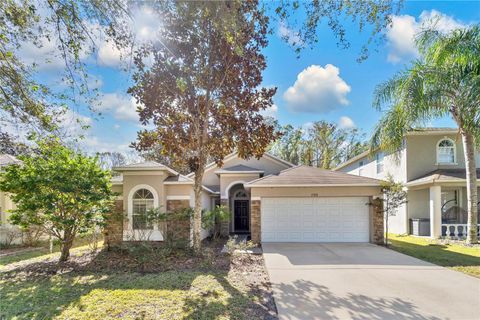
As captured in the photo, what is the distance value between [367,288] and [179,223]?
8.21 meters

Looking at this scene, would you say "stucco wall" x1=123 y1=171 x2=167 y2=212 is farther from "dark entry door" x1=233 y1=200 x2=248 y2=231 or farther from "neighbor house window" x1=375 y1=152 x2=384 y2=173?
"neighbor house window" x1=375 y1=152 x2=384 y2=173

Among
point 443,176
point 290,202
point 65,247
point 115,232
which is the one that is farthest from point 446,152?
point 65,247

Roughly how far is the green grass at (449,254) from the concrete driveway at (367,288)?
2.28ft

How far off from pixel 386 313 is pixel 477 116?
429 inches

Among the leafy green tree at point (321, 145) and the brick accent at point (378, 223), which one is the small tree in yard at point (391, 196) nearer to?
the brick accent at point (378, 223)

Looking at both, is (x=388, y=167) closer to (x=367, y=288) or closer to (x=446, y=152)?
(x=446, y=152)

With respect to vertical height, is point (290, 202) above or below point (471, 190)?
below

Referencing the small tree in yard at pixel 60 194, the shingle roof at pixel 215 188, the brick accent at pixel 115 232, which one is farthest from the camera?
the shingle roof at pixel 215 188

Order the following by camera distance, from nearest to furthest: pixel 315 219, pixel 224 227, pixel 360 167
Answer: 1. pixel 315 219
2. pixel 224 227
3. pixel 360 167

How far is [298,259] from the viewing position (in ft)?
33.4

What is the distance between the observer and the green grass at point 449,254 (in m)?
9.18

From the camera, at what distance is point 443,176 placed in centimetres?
1557

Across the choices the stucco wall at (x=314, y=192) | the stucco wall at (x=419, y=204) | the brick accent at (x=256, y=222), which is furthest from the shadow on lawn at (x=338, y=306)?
the stucco wall at (x=419, y=204)

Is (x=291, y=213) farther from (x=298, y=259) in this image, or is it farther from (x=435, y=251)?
(x=435, y=251)
